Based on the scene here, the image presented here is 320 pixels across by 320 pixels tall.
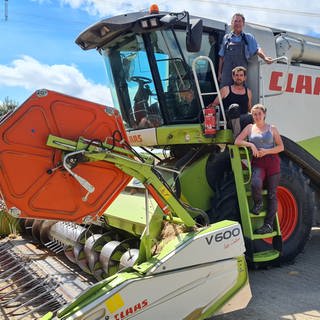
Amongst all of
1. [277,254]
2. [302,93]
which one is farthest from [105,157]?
[302,93]

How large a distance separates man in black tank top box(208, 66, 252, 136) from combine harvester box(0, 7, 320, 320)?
0.13m

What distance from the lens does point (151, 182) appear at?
11.1ft

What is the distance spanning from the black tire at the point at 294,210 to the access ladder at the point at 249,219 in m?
0.43

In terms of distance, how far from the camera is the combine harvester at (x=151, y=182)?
3.04 meters

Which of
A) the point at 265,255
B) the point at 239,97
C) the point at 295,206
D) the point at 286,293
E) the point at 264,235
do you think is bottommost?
the point at 286,293

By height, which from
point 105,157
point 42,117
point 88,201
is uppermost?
point 42,117

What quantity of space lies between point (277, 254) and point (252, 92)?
5.82 ft

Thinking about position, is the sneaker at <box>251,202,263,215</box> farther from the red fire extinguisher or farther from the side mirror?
the side mirror

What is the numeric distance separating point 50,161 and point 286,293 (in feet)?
8.26

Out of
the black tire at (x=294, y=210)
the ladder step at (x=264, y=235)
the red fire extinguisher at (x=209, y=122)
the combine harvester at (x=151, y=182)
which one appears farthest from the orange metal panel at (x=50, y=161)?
the black tire at (x=294, y=210)

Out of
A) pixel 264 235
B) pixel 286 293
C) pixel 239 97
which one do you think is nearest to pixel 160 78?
pixel 239 97

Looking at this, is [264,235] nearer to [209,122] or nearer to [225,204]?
[225,204]

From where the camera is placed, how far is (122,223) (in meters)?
4.47

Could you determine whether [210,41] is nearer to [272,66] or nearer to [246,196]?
[272,66]
